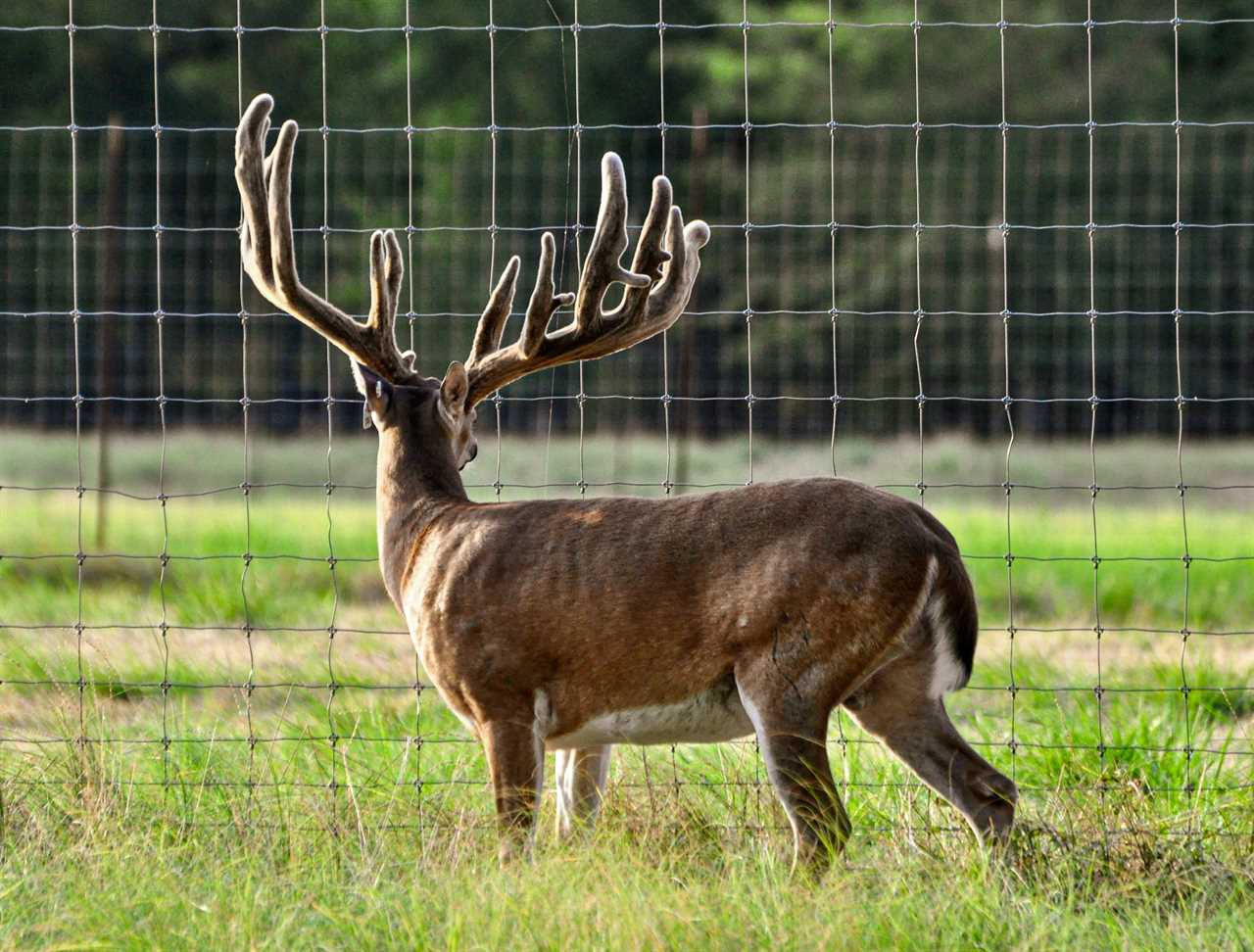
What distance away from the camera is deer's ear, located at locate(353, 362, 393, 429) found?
454 centimetres

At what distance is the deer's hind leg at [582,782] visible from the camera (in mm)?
4246

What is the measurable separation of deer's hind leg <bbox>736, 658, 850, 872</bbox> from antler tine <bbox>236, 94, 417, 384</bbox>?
4.65 ft

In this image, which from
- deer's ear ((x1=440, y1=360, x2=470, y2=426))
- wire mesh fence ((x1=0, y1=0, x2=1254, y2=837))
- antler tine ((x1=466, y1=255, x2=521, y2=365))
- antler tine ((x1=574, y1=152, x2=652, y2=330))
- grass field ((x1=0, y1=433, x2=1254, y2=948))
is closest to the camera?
grass field ((x1=0, y1=433, x2=1254, y2=948))

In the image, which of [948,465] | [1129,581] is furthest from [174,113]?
[1129,581]

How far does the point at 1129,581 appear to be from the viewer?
31.4ft

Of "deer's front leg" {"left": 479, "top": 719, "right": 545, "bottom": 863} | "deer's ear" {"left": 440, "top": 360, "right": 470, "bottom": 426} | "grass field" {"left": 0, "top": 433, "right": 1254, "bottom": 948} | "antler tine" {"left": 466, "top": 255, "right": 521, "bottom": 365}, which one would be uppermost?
"antler tine" {"left": 466, "top": 255, "right": 521, "bottom": 365}

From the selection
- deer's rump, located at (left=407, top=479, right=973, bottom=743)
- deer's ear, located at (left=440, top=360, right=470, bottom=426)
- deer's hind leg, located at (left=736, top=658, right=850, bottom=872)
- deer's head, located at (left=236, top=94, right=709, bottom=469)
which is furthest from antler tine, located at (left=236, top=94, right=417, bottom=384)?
deer's hind leg, located at (left=736, top=658, right=850, bottom=872)

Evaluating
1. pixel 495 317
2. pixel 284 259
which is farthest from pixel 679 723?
pixel 284 259

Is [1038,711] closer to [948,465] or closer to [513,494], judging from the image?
[513,494]

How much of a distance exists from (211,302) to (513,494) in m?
6.68

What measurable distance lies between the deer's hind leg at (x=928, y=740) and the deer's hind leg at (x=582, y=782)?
0.63m

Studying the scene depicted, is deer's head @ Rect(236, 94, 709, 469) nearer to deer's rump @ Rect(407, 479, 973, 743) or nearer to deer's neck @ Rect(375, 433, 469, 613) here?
deer's neck @ Rect(375, 433, 469, 613)

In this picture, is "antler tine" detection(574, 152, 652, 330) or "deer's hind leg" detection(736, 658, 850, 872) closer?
"deer's hind leg" detection(736, 658, 850, 872)

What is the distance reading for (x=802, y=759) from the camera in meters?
3.79
